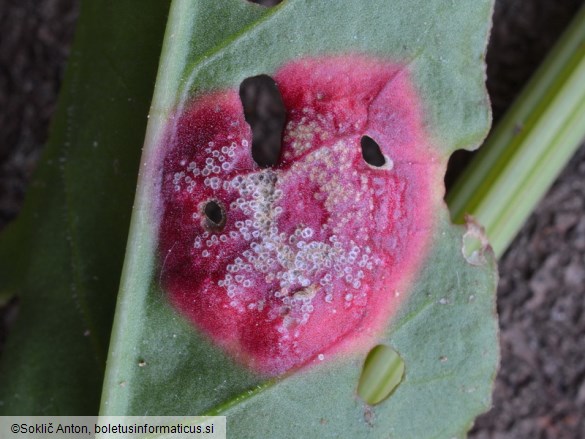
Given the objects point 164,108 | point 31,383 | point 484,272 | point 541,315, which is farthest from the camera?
point 541,315

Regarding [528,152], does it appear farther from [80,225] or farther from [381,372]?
[80,225]

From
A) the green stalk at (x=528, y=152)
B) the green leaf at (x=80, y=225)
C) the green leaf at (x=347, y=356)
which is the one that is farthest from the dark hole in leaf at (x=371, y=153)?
the green leaf at (x=80, y=225)

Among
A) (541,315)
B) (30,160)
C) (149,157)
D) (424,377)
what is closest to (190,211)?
(149,157)

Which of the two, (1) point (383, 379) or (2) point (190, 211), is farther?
(1) point (383, 379)

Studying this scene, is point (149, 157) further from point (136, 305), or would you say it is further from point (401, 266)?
point (401, 266)

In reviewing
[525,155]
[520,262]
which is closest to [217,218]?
[525,155]

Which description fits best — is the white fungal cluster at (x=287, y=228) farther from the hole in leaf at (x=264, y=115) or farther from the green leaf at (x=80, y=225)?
the hole in leaf at (x=264, y=115)
